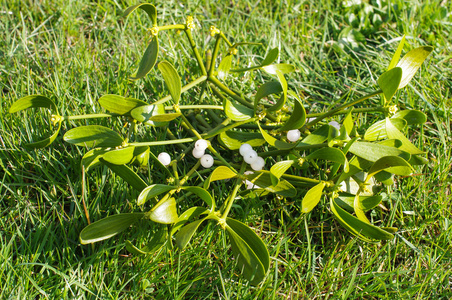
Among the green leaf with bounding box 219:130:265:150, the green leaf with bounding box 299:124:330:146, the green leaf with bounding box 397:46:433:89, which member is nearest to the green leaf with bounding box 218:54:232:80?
the green leaf with bounding box 219:130:265:150

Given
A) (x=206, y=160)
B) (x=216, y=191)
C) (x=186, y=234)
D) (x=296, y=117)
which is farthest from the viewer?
(x=216, y=191)

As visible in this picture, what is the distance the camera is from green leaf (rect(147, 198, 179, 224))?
0.96 metres

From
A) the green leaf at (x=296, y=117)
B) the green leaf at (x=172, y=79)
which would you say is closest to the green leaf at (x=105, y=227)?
the green leaf at (x=172, y=79)

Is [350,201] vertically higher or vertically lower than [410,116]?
lower

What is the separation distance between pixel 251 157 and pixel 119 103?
0.37 meters

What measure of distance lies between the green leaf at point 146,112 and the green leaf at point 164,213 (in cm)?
21

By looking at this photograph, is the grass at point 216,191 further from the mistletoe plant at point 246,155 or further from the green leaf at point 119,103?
the green leaf at point 119,103

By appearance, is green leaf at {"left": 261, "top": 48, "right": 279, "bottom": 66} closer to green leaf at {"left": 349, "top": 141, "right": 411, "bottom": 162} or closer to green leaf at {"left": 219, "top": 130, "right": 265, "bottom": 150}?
green leaf at {"left": 219, "top": 130, "right": 265, "bottom": 150}

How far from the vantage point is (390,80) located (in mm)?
1003

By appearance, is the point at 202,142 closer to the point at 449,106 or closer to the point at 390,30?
the point at 449,106

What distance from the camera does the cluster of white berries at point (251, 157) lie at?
3.71 feet

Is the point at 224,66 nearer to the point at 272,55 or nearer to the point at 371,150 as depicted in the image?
the point at 272,55

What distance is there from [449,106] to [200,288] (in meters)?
1.15

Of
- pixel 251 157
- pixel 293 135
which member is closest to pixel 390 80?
pixel 293 135
